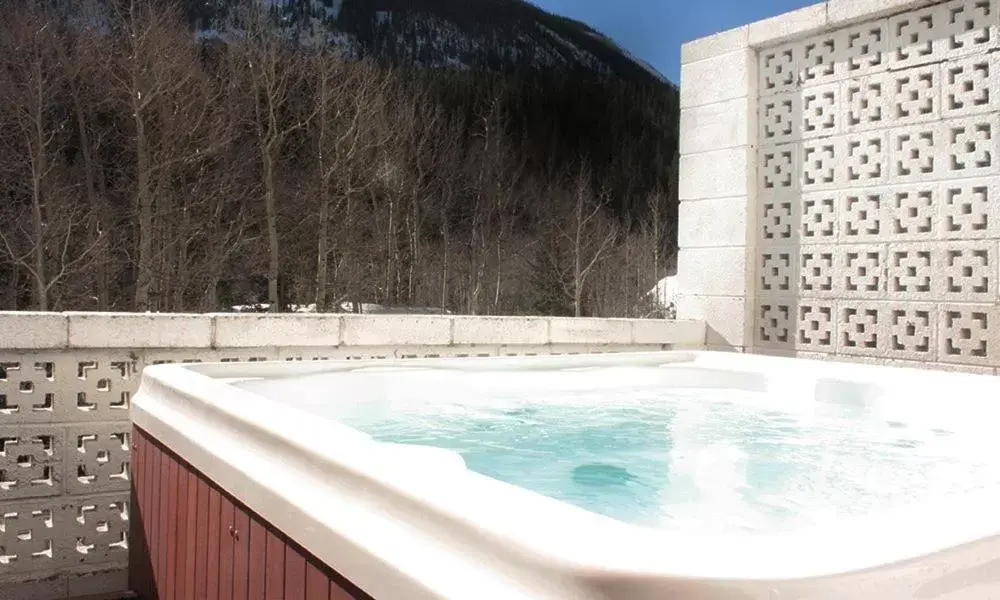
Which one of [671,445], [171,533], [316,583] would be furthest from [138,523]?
[671,445]

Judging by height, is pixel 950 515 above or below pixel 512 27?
below

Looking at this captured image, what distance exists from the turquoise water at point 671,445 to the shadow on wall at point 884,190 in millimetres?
802

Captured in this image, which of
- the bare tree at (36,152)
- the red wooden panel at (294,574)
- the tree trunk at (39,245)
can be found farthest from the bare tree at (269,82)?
the red wooden panel at (294,574)

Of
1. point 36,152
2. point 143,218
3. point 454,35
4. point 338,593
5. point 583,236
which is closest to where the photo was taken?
point 338,593

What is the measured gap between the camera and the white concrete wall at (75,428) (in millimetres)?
2766

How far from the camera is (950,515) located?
100 centimetres

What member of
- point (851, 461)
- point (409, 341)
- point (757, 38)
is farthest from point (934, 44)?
point (409, 341)

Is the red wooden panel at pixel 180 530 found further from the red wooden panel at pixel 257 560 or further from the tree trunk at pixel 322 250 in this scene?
the tree trunk at pixel 322 250

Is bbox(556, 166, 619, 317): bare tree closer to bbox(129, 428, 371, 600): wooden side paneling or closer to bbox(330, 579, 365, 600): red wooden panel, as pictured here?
bbox(129, 428, 371, 600): wooden side paneling

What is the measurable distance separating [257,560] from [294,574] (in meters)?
0.21

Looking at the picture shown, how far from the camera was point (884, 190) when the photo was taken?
384cm

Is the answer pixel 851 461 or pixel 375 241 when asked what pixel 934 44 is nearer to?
pixel 851 461

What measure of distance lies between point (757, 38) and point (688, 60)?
461mm

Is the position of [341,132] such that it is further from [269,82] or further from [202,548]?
[202,548]
